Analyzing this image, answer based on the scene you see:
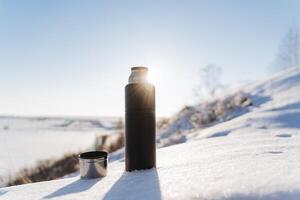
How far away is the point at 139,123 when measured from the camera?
2.00 m

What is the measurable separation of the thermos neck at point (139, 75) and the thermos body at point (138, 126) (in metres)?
0.03

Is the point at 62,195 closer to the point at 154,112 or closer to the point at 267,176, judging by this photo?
the point at 154,112

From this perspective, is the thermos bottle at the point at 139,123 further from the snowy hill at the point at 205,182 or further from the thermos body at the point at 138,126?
the snowy hill at the point at 205,182

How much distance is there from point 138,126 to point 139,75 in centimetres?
34

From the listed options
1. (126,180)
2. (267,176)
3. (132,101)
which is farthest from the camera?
(132,101)

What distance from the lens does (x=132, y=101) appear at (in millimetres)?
2008

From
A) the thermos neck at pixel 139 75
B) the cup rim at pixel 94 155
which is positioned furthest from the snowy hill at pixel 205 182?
the thermos neck at pixel 139 75

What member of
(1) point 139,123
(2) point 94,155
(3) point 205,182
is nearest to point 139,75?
(1) point 139,123

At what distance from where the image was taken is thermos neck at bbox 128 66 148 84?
6.68ft

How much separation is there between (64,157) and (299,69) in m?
7.76

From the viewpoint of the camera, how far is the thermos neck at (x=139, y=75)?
6.68 feet

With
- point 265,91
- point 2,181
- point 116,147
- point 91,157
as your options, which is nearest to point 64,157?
point 116,147

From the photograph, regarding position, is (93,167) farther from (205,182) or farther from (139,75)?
(205,182)

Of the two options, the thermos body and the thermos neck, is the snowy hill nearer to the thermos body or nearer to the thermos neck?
the thermos body
